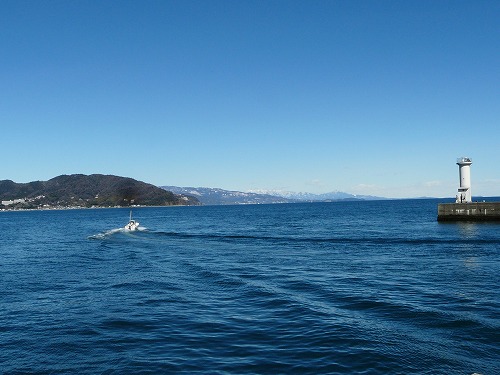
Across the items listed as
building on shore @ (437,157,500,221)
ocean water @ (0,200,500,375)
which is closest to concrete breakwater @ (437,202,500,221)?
building on shore @ (437,157,500,221)

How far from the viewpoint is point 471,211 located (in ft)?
291

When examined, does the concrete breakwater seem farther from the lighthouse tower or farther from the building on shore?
the lighthouse tower

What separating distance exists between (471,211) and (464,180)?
803 centimetres

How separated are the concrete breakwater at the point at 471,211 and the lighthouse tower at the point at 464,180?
4198 millimetres

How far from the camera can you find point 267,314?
23344mm

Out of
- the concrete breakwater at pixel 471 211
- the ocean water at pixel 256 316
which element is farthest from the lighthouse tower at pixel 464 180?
the ocean water at pixel 256 316

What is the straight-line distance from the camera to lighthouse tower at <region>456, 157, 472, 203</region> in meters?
93.1

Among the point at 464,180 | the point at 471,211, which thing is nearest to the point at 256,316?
the point at 471,211

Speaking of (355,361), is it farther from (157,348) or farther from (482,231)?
(482,231)

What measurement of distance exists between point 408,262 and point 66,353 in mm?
32314

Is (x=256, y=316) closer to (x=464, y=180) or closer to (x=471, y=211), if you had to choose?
(x=471, y=211)

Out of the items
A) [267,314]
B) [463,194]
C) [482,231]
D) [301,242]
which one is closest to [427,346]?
[267,314]

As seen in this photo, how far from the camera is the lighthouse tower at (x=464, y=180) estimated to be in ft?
305

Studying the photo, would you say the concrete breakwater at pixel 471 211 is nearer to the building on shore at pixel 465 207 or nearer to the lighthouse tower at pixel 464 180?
the building on shore at pixel 465 207
